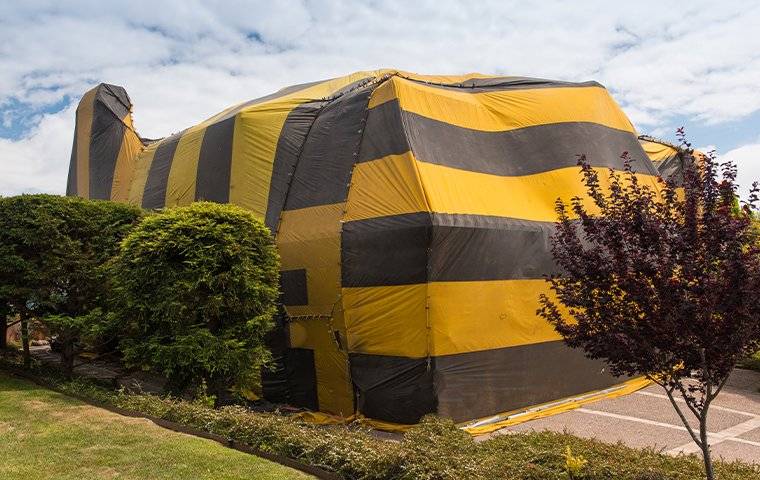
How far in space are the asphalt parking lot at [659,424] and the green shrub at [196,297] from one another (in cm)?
421

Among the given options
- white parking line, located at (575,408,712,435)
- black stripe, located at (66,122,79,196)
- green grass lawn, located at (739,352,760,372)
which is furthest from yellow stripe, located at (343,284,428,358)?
black stripe, located at (66,122,79,196)

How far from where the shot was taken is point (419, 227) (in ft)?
29.0

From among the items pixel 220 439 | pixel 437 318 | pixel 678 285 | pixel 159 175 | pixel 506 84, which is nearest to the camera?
pixel 678 285

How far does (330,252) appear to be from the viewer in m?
9.83

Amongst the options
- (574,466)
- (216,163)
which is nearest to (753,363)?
(574,466)

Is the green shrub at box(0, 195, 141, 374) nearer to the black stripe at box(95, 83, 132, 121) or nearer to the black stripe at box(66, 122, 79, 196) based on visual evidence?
the black stripe at box(95, 83, 132, 121)

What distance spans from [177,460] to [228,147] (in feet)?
27.0

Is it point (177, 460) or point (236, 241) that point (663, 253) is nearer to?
point (177, 460)

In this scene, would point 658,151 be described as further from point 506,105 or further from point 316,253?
point 316,253

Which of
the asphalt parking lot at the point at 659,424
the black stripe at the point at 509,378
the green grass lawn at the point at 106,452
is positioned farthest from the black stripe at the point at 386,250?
the green grass lawn at the point at 106,452

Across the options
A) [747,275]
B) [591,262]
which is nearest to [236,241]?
[591,262]

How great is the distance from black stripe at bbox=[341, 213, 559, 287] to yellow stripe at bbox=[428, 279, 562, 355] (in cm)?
18

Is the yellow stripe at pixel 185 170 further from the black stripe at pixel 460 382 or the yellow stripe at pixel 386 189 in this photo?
the black stripe at pixel 460 382

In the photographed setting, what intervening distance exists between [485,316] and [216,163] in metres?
6.95
